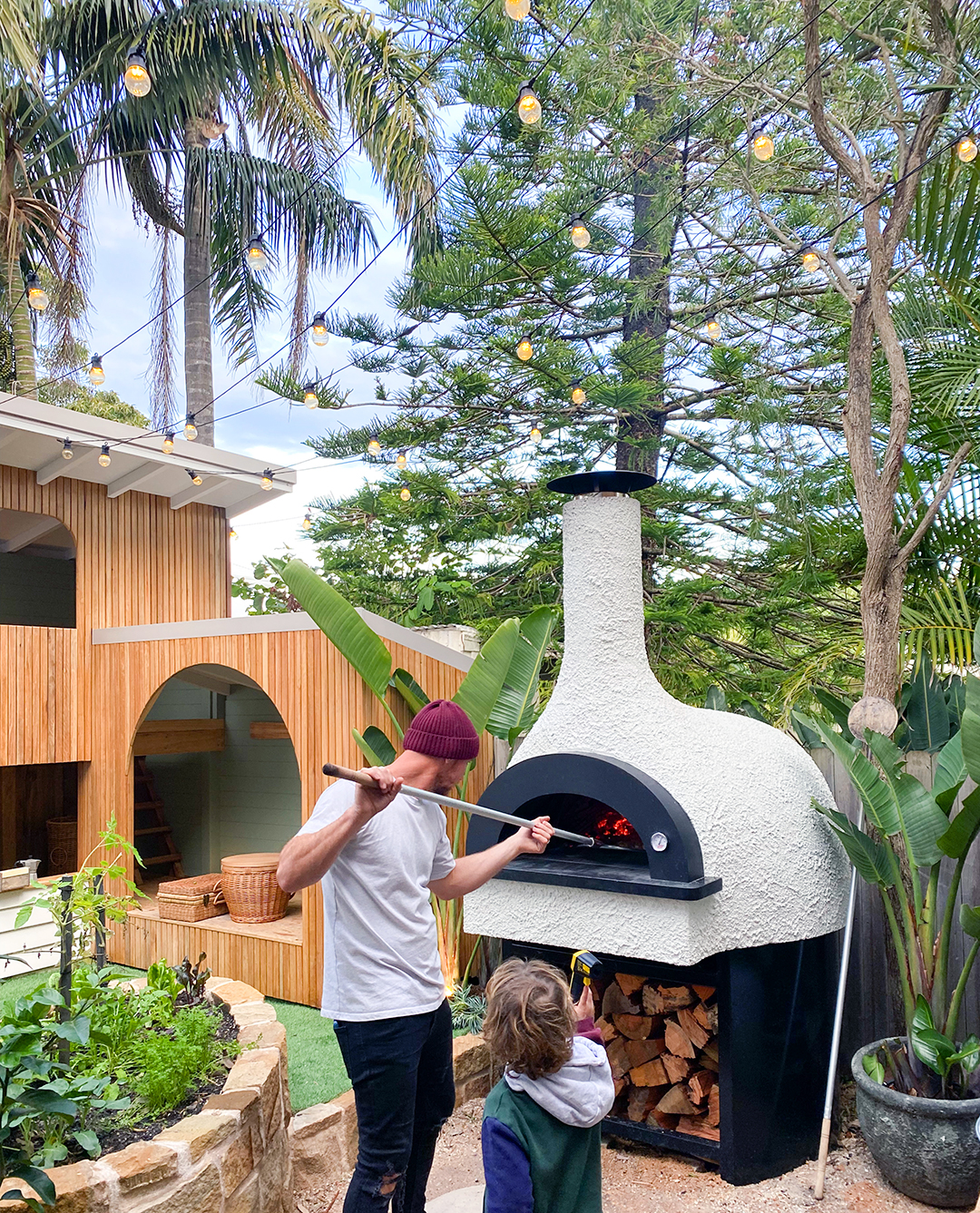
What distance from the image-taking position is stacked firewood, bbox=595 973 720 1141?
3104mm

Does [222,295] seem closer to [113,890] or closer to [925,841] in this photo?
[113,890]

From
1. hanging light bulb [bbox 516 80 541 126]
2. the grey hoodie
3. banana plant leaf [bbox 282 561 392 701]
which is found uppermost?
hanging light bulb [bbox 516 80 541 126]

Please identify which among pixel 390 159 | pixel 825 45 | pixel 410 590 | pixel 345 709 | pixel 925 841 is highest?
pixel 390 159

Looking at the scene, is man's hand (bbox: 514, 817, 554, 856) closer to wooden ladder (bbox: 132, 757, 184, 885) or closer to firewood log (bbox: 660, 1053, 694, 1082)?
firewood log (bbox: 660, 1053, 694, 1082)

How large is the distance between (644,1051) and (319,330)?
3.63 meters

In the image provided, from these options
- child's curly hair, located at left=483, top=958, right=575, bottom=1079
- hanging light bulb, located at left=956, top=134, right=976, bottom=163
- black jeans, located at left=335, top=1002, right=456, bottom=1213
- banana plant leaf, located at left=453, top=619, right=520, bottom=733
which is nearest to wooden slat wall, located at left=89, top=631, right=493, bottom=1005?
banana plant leaf, located at left=453, top=619, right=520, bottom=733

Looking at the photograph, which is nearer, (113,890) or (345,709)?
(345,709)

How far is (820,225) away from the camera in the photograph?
595cm

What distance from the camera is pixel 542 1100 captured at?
175 centimetres

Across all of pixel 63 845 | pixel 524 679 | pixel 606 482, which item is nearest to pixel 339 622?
pixel 524 679

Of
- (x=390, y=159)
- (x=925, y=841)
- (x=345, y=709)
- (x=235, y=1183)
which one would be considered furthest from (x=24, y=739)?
(x=390, y=159)

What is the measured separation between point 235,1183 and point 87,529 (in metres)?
5.09

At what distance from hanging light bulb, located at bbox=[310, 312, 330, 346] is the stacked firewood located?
3.35m

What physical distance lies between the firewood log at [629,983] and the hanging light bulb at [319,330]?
3.31 metres
